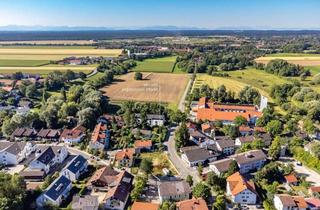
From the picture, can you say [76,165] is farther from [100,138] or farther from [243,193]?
[243,193]

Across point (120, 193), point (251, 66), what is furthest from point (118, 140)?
point (251, 66)

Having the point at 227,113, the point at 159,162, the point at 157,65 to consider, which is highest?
the point at 227,113

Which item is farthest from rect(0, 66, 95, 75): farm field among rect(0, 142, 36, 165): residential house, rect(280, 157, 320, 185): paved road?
rect(280, 157, 320, 185): paved road

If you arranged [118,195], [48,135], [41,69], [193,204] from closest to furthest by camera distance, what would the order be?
[193,204], [118,195], [48,135], [41,69]

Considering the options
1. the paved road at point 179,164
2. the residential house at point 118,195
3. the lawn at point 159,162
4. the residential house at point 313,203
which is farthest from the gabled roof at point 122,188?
the residential house at point 313,203

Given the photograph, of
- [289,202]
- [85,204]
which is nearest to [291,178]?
[289,202]

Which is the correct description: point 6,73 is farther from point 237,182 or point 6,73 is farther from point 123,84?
point 237,182
